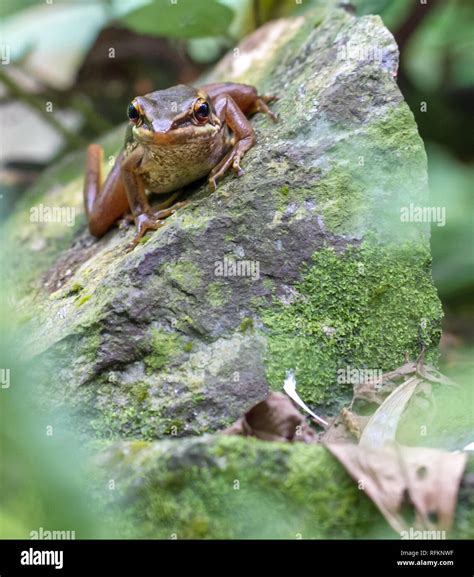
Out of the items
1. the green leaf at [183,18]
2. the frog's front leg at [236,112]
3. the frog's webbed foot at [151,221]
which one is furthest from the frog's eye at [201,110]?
the green leaf at [183,18]

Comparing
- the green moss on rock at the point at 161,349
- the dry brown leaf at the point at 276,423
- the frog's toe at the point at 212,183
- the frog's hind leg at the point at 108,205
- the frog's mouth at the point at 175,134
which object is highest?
the frog's mouth at the point at 175,134

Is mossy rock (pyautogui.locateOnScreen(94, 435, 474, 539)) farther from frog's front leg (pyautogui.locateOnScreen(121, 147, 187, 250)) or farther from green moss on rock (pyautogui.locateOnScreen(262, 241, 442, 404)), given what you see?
frog's front leg (pyautogui.locateOnScreen(121, 147, 187, 250))

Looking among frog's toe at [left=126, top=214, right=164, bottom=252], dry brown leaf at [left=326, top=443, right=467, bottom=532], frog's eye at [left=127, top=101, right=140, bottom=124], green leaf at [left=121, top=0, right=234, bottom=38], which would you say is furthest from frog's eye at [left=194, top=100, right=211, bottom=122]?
dry brown leaf at [left=326, top=443, right=467, bottom=532]

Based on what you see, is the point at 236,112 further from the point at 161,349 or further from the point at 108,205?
the point at 161,349

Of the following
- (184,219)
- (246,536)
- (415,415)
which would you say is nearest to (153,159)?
(184,219)

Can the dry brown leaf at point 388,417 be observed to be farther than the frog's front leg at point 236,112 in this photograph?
No

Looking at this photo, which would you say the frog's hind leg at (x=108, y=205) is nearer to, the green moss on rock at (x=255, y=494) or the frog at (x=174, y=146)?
the frog at (x=174, y=146)

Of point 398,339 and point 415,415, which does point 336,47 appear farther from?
point 415,415
